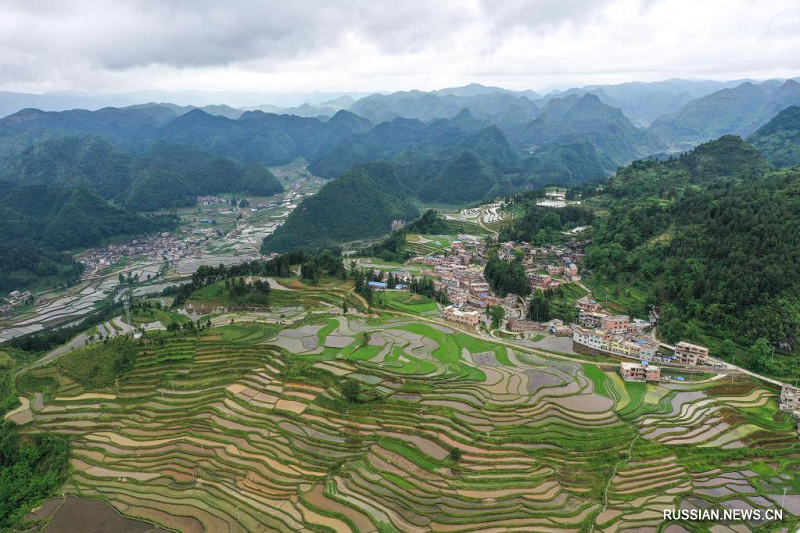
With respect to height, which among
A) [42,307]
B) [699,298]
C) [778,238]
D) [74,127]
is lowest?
[42,307]

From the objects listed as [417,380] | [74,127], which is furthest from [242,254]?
[74,127]

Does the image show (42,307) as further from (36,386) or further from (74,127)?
(74,127)

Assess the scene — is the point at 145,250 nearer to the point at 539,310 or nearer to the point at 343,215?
the point at 343,215

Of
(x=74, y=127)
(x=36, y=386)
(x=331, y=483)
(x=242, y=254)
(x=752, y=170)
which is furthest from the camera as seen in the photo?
(x=74, y=127)

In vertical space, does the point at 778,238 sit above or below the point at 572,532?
above

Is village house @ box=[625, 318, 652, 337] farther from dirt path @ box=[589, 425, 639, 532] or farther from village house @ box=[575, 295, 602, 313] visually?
dirt path @ box=[589, 425, 639, 532]

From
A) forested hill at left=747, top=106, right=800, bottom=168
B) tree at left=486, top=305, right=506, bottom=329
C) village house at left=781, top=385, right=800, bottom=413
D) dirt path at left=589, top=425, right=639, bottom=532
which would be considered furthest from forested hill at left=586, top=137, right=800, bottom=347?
forested hill at left=747, top=106, right=800, bottom=168

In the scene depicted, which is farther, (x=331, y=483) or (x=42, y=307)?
(x=42, y=307)
